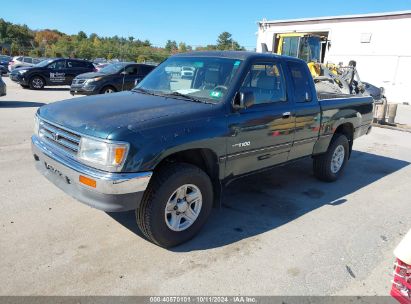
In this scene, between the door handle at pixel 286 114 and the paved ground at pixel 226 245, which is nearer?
the paved ground at pixel 226 245

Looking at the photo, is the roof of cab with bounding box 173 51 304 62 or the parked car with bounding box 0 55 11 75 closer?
the roof of cab with bounding box 173 51 304 62

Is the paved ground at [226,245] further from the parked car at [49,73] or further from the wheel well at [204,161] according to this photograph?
the parked car at [49,73]

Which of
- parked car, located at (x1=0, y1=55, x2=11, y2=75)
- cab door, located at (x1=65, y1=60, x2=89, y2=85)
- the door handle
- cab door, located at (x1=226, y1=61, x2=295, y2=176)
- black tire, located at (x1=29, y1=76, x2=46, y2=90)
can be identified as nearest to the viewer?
cab door, located at (x1=226, y1=61, x2=295, y2=176)

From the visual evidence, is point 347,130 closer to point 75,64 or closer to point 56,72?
point 56,72

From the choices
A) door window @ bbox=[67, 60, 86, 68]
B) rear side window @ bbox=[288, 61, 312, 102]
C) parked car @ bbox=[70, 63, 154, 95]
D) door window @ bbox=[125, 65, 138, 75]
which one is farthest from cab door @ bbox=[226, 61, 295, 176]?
door window @ bbox=[67, 60, 86, 68]

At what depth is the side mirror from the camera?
3906 mm

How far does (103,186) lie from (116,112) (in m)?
0.80

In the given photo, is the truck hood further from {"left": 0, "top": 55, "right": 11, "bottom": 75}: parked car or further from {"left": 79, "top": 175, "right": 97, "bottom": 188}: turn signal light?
{"left": 0, "top": 55, "right": 11, "bottom": 75}: parked car

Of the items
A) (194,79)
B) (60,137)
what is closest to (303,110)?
(194,79)

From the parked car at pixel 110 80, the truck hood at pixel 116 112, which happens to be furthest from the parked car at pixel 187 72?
the parked car at pixel 110 80

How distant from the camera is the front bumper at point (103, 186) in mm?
3146

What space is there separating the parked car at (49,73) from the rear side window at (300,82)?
1646cm

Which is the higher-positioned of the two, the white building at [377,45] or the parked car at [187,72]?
the white building at [377,45]

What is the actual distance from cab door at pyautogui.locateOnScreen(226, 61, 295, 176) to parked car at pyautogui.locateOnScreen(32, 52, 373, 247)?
13 millimetres
